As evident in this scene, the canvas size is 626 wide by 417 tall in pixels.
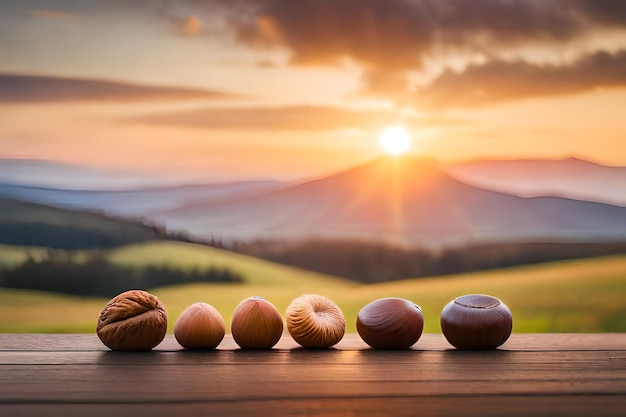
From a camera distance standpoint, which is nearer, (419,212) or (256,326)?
(256,326)

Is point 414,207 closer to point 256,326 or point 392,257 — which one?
point 392,257

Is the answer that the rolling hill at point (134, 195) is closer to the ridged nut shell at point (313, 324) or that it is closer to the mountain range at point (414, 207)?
the mountain range at point (414, 207)

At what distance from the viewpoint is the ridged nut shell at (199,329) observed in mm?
1125

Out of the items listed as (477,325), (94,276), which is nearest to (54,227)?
(94,276)

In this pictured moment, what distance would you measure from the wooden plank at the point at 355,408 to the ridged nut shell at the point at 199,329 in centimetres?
35

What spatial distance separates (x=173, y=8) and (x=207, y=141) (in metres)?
0.28

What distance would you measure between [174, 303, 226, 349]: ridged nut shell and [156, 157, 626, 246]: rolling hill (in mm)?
412

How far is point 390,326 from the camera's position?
114 centimetres

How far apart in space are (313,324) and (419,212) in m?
0.48

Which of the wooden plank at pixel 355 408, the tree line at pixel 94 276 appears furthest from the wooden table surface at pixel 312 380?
the tree line at pixel 94 276

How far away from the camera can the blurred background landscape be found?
1.49m

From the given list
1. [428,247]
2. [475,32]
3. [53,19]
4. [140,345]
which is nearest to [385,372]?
[140,345]

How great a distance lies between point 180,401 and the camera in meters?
0.79

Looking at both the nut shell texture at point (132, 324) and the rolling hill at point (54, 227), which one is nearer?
the nut shell texture at point (132, 324)
